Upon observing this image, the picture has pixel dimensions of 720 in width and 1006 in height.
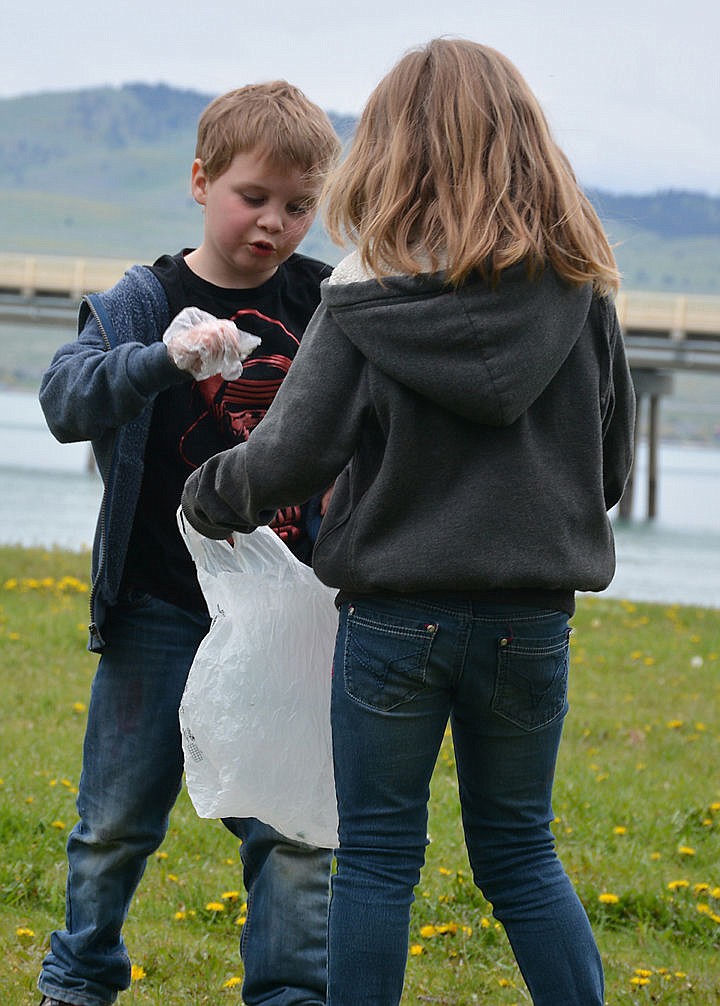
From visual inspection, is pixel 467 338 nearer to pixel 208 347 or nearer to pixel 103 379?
pixel 208 347

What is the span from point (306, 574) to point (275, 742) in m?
0.33

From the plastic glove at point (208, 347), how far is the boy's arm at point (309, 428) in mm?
189

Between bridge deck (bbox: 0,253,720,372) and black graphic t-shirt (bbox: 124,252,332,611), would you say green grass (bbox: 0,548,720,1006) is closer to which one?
black graphic t-shirt (bbox: 124,252,332,611)

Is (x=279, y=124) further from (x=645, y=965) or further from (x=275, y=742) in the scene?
(x=645, y=965)

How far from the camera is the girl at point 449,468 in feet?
6.77

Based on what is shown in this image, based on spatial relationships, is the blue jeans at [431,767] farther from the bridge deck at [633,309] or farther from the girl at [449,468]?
the bridge deck at [633,309]

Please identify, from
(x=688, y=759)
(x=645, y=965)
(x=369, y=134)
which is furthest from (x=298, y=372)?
(x=688, y=759)

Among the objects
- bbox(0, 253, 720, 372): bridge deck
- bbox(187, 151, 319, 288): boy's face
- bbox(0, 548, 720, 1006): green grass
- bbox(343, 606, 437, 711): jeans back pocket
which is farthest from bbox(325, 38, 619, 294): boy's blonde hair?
bbox(0, 253, 720, 372): bridge deck

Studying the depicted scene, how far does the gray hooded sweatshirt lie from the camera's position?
2.05 metres

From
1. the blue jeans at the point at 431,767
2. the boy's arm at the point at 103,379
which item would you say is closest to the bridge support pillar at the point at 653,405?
the boy's arm at the point at 103,379

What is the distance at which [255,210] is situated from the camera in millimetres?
A: 2572

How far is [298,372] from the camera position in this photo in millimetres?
2123

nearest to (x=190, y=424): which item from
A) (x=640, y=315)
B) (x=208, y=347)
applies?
(x=208, y=347)

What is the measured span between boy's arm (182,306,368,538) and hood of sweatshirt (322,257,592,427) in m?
0.05
